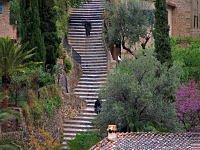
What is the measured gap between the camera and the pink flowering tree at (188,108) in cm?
3672

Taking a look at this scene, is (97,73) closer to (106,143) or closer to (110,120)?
(110,120)

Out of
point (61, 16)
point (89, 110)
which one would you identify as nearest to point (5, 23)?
point (61, 16)

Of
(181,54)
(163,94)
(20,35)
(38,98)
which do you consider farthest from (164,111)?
(181,54)

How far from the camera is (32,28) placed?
120ft

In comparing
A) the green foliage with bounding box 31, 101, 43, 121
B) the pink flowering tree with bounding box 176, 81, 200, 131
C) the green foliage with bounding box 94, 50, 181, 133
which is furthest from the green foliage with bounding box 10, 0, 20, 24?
the pink flowering tree with bounding box 176, 81, 200, 131

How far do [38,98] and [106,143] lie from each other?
8644mm

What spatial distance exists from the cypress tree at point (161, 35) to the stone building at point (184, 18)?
499 inches

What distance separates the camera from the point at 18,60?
34281 millimetres

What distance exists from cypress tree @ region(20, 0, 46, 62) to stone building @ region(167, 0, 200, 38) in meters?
18.6

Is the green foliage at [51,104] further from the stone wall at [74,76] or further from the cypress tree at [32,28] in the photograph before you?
the stone wall at [74,76]

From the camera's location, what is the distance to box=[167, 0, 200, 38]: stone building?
176ft

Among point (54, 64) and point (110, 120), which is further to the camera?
point (54, 64)

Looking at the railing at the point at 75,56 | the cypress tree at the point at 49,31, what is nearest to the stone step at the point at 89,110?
the cypress tree at the point at 49,31

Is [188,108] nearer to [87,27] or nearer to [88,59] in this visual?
A: [88,59]
